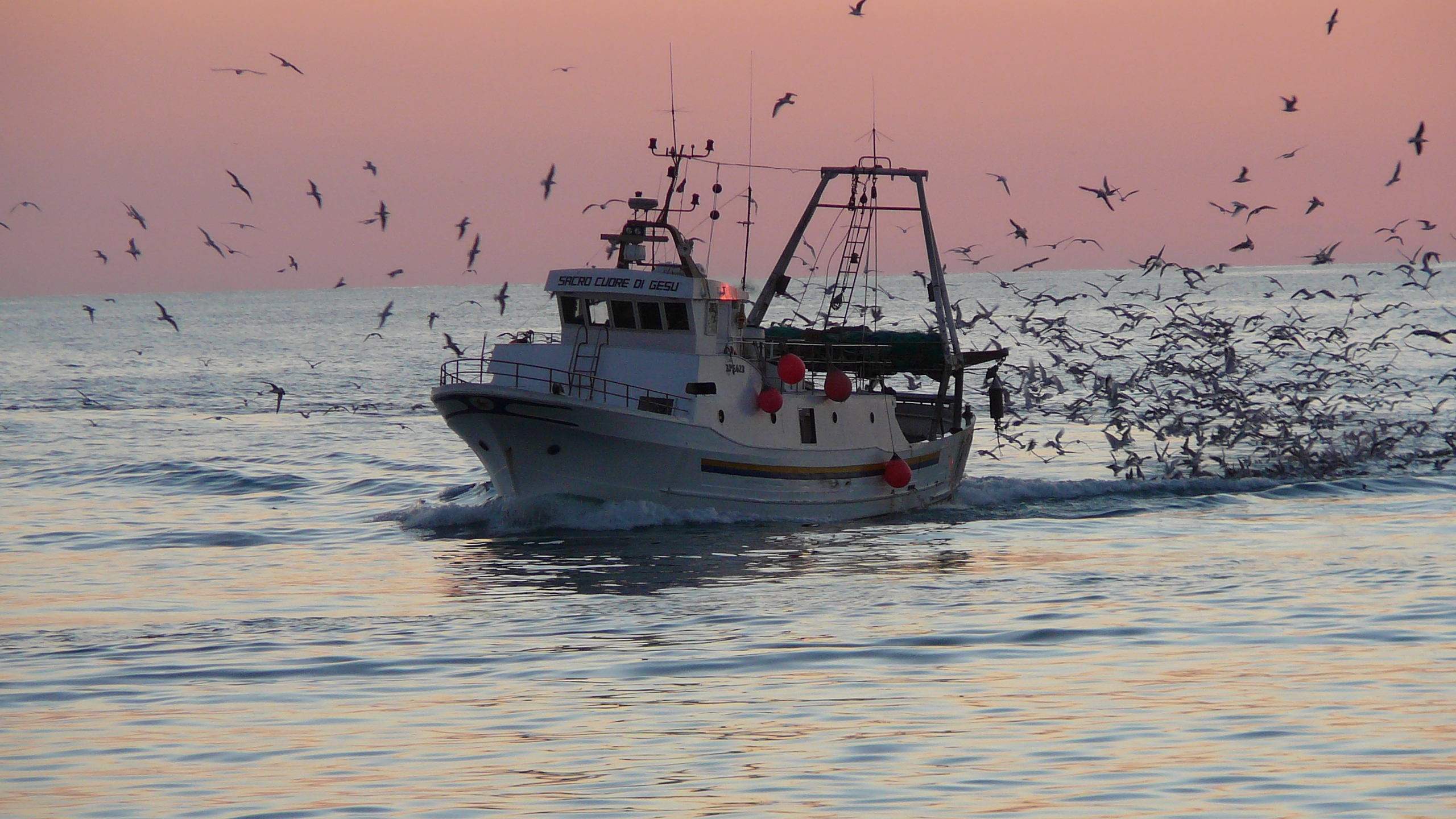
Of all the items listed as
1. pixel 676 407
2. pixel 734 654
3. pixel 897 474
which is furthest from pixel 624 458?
pixel 734 654

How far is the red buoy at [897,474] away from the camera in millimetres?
26484

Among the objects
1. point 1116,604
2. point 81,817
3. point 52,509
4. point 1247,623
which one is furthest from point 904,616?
point 52,509

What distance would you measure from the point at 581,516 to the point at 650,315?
3551mm

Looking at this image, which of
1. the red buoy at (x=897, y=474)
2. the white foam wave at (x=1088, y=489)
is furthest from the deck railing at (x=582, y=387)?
the white foam wave at (x=1088, y=489)

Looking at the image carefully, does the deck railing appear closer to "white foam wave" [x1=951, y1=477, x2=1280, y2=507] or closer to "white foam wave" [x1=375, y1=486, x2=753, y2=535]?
"white foam wave" [x1=375, y1=486, x2=753, y2=535]

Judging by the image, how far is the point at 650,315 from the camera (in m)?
24.8

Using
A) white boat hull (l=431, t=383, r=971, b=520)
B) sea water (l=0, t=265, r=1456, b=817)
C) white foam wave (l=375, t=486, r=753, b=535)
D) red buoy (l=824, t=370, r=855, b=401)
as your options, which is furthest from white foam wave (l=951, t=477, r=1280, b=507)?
white foam wave (l=375, t=486, r=753, b=535)

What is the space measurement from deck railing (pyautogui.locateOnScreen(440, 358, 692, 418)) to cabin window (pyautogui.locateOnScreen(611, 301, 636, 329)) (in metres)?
1.05

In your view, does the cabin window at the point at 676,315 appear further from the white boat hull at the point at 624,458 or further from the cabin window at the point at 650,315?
the white boat hull at the point at 624,458

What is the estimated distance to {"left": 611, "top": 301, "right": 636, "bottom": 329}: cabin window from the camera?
82.2 ft

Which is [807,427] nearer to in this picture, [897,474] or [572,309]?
[897,474]

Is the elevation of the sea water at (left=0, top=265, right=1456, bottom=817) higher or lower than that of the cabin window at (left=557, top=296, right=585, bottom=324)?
lower

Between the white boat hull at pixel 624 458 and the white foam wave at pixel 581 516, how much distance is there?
0.36 feet

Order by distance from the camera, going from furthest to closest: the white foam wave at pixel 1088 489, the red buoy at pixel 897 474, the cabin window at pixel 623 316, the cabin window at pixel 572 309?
the white foam wave at pixel 1088 489 → the red buoy at pixel 897 474 → the cabin window at pixel 572 309 → the cabin window at pixel 623 316
